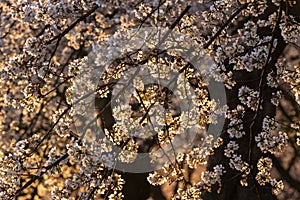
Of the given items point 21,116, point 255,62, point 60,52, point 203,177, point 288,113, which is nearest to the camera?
point 255,62

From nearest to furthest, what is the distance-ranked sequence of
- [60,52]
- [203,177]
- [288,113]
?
[203,177] → [288,113] → [60,52]

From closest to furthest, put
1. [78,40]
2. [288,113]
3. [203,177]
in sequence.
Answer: [203,177], [288,113], [78,40]

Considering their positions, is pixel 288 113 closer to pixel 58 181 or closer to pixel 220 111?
pixel 220 111

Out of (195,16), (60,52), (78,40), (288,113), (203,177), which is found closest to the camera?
(203,177)

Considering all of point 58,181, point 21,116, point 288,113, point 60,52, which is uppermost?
point 60,52

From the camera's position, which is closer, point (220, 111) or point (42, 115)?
point (220, 111)

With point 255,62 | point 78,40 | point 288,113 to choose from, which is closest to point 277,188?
point 255,62

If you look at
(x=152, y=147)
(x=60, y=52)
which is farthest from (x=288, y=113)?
(x=60, y=52)

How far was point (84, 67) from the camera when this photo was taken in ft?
11.6

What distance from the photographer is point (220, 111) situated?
3.71 meters

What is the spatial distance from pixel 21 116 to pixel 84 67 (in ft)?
16.9

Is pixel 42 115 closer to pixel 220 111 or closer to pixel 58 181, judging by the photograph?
pixel 58 181

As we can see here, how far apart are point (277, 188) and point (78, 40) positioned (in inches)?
149

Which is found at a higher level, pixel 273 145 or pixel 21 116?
pixel 273 145
